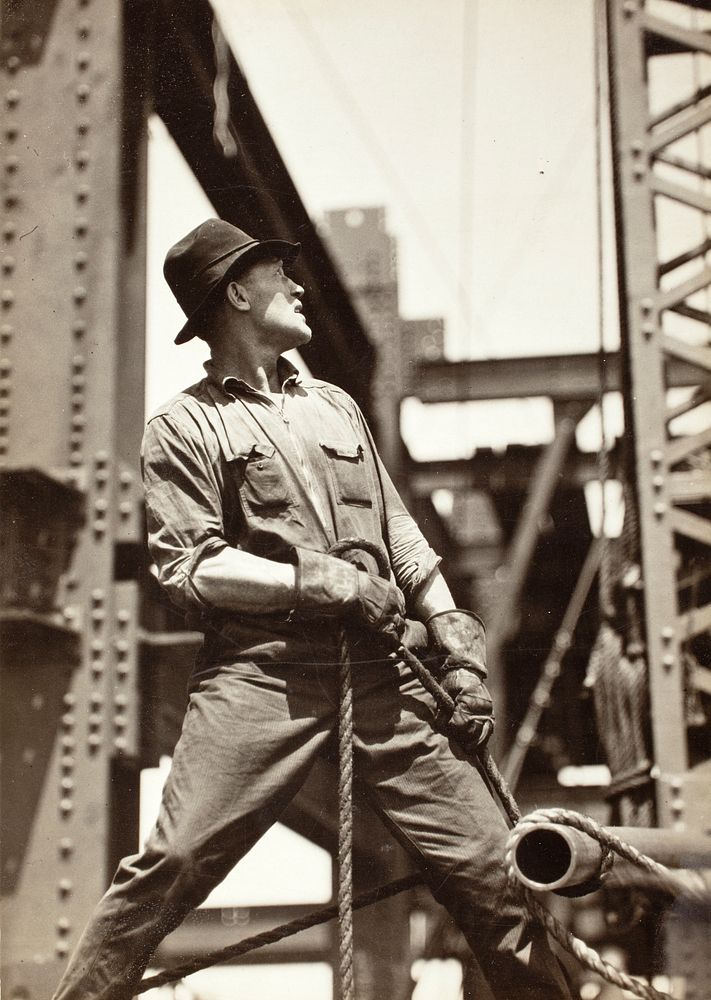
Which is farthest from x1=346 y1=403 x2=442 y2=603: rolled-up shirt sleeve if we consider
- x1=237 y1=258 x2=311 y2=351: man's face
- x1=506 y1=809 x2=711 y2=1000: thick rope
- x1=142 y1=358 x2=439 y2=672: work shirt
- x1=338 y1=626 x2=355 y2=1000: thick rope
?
x1=506 y1=809 x2=711 y2=1000: thick rope

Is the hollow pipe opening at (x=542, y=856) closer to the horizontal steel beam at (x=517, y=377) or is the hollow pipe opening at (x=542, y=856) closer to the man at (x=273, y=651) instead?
the man at (x=273, y=651)

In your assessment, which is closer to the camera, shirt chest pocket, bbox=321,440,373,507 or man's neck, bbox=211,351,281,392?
shirt chest pocket, bbox=321,440,373,507

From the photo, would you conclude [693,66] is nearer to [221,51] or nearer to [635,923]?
[221,51]

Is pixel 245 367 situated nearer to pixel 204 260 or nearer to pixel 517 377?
pixel 204 260

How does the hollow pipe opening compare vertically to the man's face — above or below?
below

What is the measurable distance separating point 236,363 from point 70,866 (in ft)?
8.11

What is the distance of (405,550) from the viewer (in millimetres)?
4691

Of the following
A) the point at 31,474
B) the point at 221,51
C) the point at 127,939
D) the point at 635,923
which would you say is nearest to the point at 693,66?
the point at 221,51

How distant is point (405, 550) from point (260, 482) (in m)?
0.61

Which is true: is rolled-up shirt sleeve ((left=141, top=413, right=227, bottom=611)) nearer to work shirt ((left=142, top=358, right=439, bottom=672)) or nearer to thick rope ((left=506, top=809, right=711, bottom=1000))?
work shirt ((left=142, top=358, right=439, bottom=672))

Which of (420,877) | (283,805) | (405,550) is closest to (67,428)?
(405,550)

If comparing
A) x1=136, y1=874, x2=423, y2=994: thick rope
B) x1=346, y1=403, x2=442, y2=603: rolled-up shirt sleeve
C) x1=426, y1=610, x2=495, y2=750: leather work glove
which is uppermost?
x1=346, y1=403, x2=442, y2=603: rolled-up shirt sleeve

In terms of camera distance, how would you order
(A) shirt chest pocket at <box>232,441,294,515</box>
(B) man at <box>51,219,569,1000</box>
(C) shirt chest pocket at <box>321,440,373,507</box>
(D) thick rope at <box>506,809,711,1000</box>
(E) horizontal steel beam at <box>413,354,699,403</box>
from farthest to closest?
(E) horizontal steel beam at <box>413,354,699,403</box> → (C) shirt chest pocket at <box>321,440,373,507</box> → (A) shirt chest pocket at <box>232,441,294,515</box> → (B) man at <box>51,219,569,1000</box> → (D) thick rope at <box>506,809,711,1000</box>

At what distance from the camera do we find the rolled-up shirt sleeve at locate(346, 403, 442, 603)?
4.66 metres
